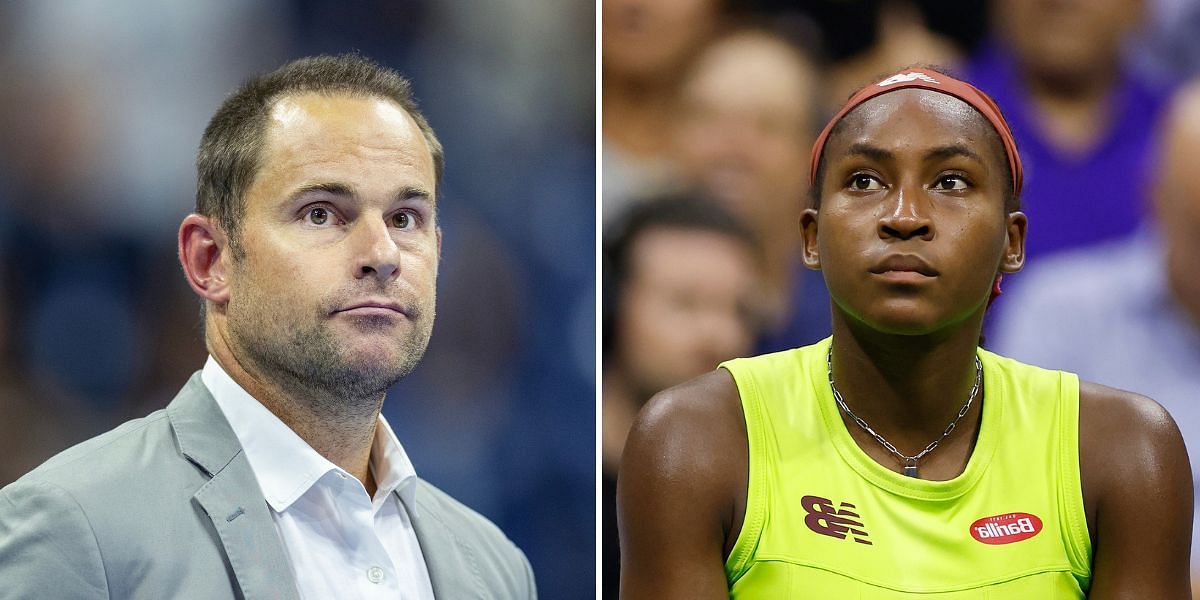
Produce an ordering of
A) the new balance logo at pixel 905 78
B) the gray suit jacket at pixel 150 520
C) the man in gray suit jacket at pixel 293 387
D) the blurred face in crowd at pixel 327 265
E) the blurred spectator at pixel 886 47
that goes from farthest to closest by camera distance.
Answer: the blurred spectator at pixel 886 47 → the blurred face in crowd at pixel 327 265 → the new balance logo at pixel 905 78 → the man in gray suit jacket at pixel 293 387 → the gray suit jacket at pixel 150 520

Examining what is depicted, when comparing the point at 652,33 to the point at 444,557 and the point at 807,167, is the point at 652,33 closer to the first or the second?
the point at 807,167

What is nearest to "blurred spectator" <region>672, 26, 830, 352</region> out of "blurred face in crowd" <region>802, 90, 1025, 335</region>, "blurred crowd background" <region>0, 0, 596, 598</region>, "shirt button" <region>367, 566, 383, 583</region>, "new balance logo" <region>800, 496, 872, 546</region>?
"blurred crowd background" <region>0, 0, 596, 598</region>

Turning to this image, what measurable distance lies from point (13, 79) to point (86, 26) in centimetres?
19

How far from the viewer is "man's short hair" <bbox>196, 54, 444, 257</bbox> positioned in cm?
216

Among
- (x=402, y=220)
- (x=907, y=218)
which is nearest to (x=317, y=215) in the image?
A: (x=402, y=220)

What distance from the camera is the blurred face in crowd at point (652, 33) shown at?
123 inches

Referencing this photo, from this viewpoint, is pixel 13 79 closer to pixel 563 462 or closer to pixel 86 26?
pixel 86 26

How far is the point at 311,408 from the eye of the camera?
84.9 inches

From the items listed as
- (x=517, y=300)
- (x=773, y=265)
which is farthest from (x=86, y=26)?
(x=773, y=265)

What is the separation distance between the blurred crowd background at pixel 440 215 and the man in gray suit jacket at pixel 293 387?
40 cm

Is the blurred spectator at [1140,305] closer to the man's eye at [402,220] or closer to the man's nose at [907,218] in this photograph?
the man's nose at [907,218]

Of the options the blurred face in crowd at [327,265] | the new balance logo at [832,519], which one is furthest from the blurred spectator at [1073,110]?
the blurred face in crowd at [327,265]

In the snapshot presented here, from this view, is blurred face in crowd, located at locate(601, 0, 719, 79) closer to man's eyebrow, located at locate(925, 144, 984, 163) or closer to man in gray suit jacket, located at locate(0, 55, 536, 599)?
man in gray suit jacket, located at locate(0, 55, 536, 599)

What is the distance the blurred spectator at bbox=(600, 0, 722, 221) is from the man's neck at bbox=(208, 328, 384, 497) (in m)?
1.07
